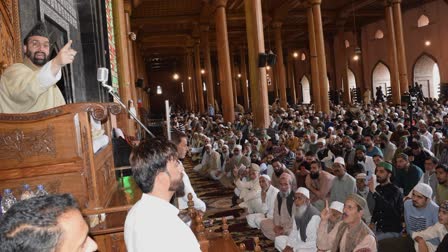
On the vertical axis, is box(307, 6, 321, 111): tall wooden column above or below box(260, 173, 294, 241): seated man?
above

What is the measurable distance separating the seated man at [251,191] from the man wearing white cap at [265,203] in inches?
10.8

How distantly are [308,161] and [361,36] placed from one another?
21.9 metres

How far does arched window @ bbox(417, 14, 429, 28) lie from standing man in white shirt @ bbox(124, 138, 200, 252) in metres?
22.6

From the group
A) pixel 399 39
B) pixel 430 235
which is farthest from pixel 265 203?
pixel 399 39

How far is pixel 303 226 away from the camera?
4.78 metres

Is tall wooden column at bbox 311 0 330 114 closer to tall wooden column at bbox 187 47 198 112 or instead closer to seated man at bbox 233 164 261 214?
seated man at bbox 233 164 261 214

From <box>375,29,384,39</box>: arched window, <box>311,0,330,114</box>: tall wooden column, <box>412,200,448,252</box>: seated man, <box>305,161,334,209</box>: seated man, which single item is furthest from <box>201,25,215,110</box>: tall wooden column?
<box>412,200,448,252</box>: seated man

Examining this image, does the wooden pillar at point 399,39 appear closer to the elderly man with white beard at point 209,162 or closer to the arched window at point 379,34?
the arched window at point 379,34

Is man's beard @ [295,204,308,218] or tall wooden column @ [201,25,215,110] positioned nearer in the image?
man's beard @ [295,204,308,218]

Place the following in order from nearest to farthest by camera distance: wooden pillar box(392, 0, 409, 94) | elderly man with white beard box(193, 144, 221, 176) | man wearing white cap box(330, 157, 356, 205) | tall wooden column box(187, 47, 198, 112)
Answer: man wearing white cap box(330, 157, 356, 205) → elderly man with white beard box(193, 144, 221, 176) → wooden pillar box(392, 0, 409, 94) → tall wooden column box(187, 47, 198, 112)

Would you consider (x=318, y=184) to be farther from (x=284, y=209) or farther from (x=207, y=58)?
(x=207, y=58)

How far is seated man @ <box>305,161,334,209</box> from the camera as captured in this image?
5.85 m

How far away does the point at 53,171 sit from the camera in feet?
7.32

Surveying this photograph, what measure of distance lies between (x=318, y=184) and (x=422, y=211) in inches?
70.6
